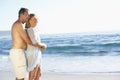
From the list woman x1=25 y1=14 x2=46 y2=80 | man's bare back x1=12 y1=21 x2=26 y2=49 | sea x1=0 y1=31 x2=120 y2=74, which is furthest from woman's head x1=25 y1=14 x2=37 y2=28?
sea x1=0 y1=31 x2=120 y2=74

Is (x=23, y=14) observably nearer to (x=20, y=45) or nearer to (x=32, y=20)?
→ (x=32, y=20)

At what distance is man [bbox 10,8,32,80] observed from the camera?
3.23m

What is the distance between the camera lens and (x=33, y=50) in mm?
3270

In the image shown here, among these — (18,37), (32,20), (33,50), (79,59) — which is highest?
(32,20)

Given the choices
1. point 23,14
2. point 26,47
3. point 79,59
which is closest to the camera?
point 23,14

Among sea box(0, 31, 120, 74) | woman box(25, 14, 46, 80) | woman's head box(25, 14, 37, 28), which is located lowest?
sea box(0, 31, 120, 74)

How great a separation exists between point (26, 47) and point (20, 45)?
0.24ft

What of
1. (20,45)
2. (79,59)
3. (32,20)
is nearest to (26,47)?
(20,45)

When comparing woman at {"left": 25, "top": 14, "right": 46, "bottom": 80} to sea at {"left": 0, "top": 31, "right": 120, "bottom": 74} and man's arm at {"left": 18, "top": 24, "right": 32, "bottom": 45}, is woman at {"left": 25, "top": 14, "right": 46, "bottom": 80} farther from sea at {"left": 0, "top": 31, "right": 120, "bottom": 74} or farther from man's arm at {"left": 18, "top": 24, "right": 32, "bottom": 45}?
sea at {"left": 0, "top": 31, "right": 120, "bottom": 74}

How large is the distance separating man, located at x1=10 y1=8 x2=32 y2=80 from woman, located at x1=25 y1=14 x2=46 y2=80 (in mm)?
52

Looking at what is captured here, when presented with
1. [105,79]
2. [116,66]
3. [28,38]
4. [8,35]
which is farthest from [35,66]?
[8,35]

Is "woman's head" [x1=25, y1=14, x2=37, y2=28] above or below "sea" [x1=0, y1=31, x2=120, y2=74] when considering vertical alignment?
above

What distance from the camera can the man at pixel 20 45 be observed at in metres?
3.23

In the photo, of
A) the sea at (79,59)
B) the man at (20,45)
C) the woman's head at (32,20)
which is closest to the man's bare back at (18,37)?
the man at (20,45)
